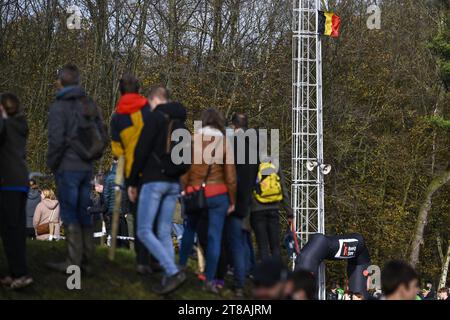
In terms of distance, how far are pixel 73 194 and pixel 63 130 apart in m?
0.65

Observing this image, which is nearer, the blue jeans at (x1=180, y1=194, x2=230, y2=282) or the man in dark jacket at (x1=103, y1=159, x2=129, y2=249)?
the blue jeans at (x1=180, y1=194, x2=230, y2=282)

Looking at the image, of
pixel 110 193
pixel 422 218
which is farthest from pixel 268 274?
pixel 422 218

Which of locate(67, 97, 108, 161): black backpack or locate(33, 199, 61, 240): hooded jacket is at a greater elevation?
locate(67, 97, 108, 161): black backpack

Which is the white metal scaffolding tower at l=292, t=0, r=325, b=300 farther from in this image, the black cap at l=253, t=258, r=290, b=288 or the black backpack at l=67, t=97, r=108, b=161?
the black cap at l=253, t=258, r=290, b=288

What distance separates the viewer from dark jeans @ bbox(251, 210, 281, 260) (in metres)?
13.1

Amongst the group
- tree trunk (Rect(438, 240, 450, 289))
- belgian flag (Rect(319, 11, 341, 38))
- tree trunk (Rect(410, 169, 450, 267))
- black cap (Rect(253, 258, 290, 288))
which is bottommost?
tree trunk (Rect(438, 240, 450, 289))

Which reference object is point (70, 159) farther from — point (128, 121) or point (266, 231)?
point (266, 231)

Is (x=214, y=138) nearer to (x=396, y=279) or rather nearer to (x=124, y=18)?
(x=396, y=279)

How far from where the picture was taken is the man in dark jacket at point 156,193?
404 inches

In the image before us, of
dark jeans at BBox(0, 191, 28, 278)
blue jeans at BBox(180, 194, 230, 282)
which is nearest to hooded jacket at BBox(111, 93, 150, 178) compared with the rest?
blue jeans at BBox(180, 194, 230, 282)

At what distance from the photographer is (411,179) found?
43656 mm

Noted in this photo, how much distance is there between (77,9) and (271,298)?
31.5m

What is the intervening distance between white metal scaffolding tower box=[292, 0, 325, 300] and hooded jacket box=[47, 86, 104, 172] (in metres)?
24.6

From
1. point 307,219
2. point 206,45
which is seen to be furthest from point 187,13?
point 307,219
